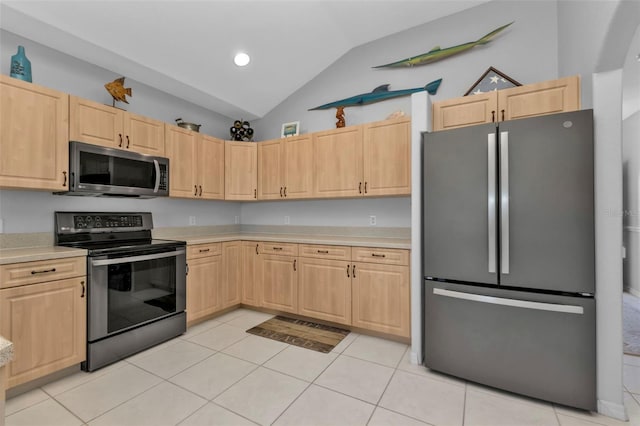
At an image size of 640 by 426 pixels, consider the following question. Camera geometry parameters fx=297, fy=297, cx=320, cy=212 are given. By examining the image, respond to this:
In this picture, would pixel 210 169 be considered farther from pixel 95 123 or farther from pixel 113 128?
pixel 95 123

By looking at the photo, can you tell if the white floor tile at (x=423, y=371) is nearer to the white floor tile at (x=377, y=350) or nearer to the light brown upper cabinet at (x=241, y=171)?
the white floor tile at (x=377, y=350)

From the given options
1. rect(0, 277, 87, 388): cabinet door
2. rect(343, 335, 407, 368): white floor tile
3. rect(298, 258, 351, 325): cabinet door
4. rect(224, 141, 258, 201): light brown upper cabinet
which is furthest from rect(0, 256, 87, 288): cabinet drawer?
rect(343, 335, 407, 368): white floor tile

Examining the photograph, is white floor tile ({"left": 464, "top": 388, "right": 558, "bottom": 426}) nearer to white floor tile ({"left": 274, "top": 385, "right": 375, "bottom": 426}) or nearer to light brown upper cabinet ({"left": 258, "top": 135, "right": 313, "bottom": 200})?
white floor tile ({"left": 274, "top": 385, "right": 375, "bottom": 426})

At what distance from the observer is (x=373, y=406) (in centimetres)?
190

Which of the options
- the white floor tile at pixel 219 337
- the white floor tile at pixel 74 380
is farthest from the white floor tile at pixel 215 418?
the white floor tile at pixel 74 380

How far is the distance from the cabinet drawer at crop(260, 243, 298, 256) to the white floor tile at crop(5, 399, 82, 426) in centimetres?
210

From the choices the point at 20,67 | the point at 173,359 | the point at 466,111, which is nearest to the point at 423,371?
the point at 173,359

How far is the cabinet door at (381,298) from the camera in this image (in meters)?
2.76

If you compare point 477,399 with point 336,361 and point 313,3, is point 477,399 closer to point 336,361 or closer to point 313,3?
point 336,361

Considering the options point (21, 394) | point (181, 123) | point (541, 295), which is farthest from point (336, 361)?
point (181, 123)

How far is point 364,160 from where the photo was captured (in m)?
3.24

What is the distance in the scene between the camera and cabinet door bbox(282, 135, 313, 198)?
11.7 feet

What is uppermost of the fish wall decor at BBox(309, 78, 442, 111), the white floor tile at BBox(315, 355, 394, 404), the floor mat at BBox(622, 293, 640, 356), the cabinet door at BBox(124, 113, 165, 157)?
the fish wall decor at BBox(309, 78, 442, 111)

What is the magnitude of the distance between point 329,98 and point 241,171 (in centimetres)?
152
